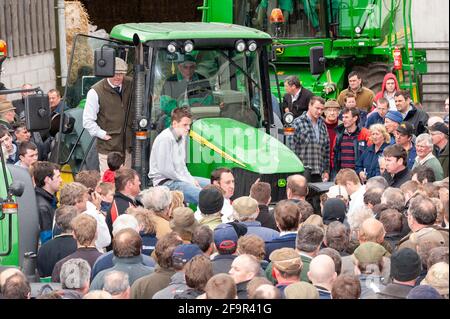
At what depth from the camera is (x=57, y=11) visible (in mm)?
22812

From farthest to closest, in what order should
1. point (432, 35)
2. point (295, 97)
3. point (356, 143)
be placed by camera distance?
point (432, 35)
point (295, 97)
point (356, 143)

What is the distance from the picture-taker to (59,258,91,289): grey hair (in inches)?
342

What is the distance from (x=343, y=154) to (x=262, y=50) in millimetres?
2160

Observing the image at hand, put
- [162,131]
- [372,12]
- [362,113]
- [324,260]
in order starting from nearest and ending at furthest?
[324,260]
[162,131]
[362,113]
[372,12]

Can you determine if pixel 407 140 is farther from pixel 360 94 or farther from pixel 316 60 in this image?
pixel 360 94

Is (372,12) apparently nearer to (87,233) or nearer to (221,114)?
(221,114)

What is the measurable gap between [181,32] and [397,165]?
2548 millimetres

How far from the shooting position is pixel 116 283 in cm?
828

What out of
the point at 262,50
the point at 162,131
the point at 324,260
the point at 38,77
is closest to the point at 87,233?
the point at 324,260

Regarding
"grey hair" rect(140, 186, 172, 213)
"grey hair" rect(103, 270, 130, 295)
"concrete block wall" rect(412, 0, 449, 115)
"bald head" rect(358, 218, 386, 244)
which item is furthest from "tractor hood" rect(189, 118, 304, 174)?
"concrete block wall" rect(412, 0, 449, 115)

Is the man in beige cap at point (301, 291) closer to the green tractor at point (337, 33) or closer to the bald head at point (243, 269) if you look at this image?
the bald head at point (243, 269)

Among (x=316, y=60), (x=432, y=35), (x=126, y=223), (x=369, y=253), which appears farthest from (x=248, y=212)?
(x=432, y=35)

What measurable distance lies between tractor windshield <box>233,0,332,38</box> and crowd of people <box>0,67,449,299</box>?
185 inches

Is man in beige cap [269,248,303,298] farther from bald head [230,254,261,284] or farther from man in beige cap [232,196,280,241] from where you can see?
man in beige cap [232,196,280,241]
